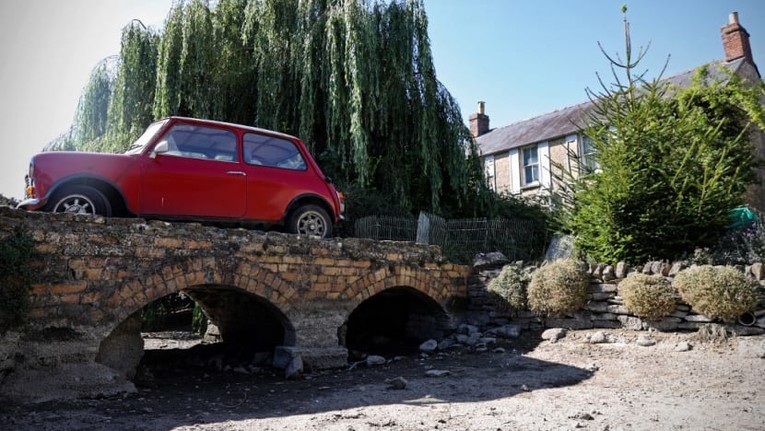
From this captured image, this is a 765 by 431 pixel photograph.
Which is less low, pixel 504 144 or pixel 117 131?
pixel 504 144

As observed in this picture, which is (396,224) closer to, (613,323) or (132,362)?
(613,323)

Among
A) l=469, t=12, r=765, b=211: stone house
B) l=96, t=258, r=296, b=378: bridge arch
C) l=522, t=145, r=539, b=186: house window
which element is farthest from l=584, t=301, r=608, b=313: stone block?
l=522, t=145, r=539, b=186: house window

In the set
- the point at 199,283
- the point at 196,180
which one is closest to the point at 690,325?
the point at 199,283

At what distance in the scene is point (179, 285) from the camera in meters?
5.88

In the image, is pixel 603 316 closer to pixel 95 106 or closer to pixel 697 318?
pixel 697 318

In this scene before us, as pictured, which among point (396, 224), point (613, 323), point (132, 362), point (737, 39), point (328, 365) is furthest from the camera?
point (737, 39)

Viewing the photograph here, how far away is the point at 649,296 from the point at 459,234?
4.32 m

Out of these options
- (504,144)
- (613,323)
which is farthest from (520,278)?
(504,144)

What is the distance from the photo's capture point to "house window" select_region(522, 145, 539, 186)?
68.6 feet

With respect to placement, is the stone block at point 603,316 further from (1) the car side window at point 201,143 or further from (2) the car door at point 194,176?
(1) the car side window at point 201,143

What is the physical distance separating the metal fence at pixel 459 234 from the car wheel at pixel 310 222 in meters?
2.74

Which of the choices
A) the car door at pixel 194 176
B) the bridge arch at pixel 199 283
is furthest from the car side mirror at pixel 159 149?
the bridge arch at pixel 199 283

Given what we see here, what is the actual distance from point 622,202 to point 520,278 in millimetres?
2074

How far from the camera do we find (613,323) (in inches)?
297
